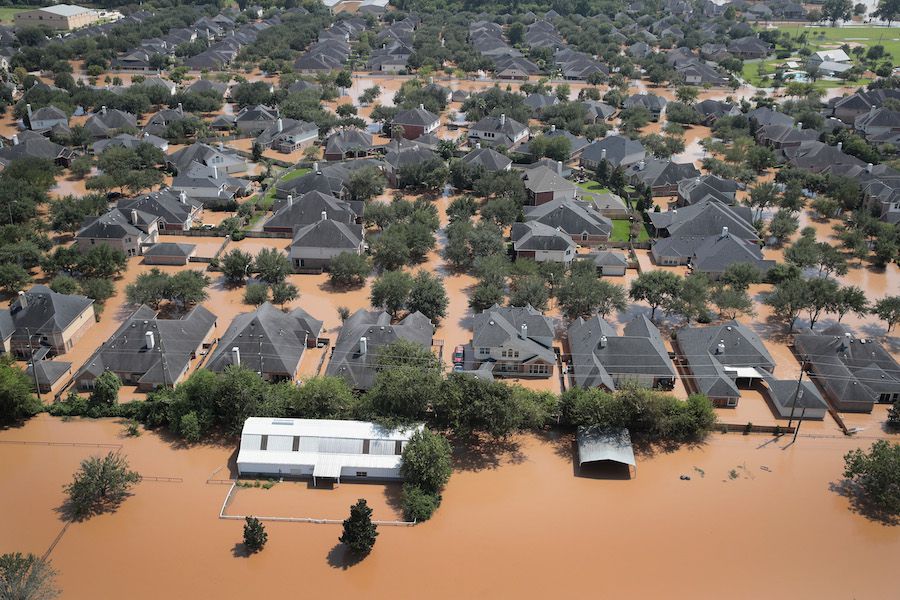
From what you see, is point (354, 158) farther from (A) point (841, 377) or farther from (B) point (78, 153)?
(A) point (841, 377)

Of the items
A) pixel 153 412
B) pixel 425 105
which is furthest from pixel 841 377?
pixel 425 105

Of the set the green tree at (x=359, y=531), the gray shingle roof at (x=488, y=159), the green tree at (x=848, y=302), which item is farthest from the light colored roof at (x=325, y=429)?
the gray shingle roof at (x=488, y=159)

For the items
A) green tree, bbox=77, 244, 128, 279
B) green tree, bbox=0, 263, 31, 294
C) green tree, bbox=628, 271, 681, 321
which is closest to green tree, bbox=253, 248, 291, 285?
green tree, bbox=77, 244, 128, 279

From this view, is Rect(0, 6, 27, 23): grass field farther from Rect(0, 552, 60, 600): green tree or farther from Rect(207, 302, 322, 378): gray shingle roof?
Rect(0, 552, 60, 600): green tree

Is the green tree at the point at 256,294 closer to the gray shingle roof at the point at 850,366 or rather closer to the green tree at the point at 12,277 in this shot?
the green tree at the point at 12,277

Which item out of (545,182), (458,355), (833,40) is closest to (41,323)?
(458,355)
